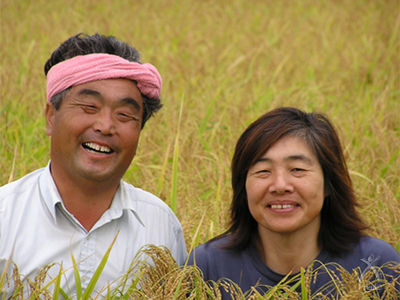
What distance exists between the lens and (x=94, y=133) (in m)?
2.10

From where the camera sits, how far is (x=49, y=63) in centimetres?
235

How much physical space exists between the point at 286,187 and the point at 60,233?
97 centimetres

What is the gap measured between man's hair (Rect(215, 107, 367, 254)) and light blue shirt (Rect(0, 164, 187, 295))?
432mm

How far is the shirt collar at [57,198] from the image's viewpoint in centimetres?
207

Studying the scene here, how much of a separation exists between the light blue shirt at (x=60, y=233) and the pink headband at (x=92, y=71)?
0.40 metres

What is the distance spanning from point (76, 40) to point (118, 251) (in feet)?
3.13

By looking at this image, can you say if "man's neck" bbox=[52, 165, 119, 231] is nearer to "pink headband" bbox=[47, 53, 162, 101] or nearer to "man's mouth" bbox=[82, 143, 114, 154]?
"man's mouth" bbox=[82, 143, 114, 154]

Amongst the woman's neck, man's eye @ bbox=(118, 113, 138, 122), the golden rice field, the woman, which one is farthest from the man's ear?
the woman's neck

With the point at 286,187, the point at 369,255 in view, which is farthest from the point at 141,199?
the point at 369,255

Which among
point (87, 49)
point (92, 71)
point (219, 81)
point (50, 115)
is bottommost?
point (50, 115)

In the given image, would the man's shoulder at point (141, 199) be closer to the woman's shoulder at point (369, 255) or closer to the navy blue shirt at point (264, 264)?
the navy blue shirt at point (264, 264)

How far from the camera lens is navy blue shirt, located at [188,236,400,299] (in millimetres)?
2234

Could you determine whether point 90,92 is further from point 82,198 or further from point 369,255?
point 369,255

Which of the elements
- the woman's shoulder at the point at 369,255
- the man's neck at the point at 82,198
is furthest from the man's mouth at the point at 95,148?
the woman's shoulder at the point at 369,255
